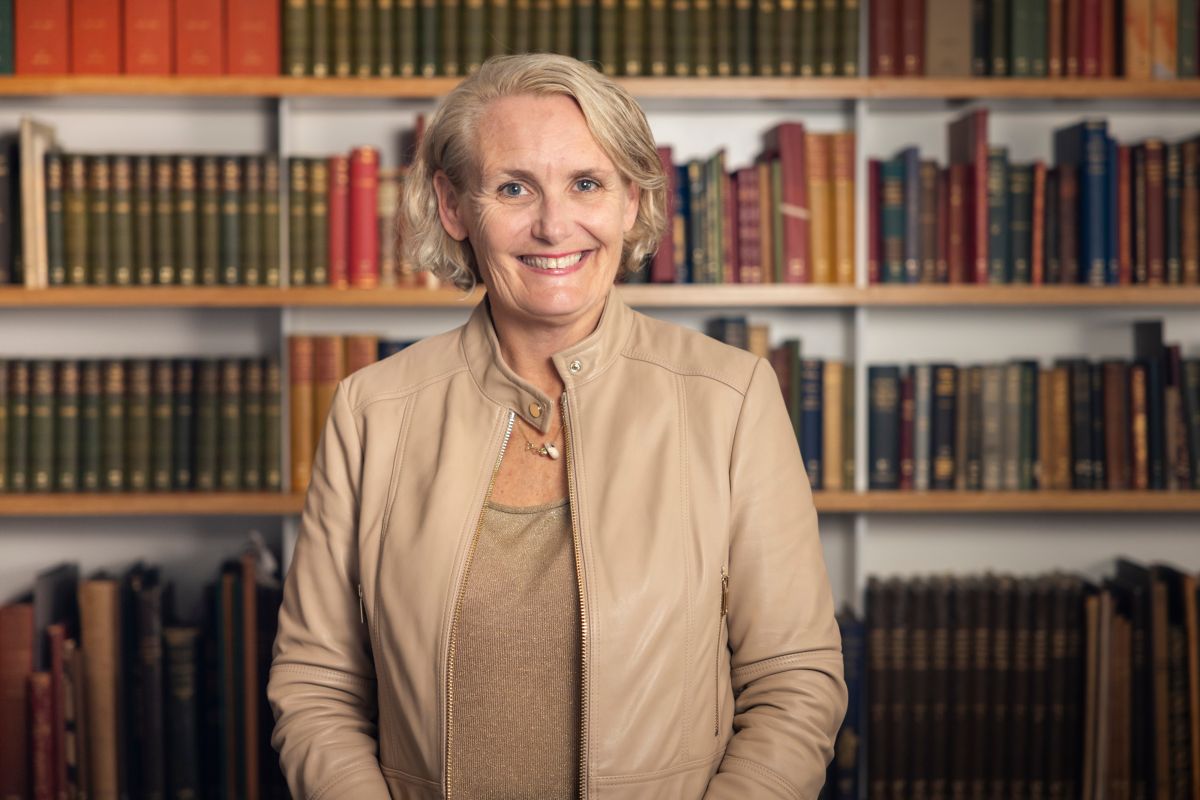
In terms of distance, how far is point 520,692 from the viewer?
1.38 metres

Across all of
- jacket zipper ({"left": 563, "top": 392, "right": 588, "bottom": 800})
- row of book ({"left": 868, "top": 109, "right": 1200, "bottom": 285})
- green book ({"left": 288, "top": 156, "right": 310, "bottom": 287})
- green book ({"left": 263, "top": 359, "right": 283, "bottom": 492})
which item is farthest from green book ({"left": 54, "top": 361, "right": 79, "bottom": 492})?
row of book ({"left": 868, "top": 109, "right": 1200, "bottom": 285})

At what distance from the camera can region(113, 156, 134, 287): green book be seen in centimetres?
262

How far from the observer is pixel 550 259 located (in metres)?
1.47

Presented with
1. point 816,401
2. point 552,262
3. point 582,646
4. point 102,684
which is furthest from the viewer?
point 816,401

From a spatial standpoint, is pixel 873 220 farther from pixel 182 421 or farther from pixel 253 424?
pixel 182 421

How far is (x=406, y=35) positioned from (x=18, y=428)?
129 centimetres

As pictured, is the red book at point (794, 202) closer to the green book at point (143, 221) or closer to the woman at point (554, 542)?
the woman at point (554, 542)

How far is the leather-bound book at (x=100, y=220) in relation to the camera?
2.61m

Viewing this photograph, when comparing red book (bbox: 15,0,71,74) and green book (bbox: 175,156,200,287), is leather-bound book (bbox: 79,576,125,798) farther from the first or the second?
red book (bbox: 15,0,71,74)

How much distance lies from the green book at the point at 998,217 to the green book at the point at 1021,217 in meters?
0.01

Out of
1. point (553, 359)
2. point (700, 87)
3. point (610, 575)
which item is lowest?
point (610, 575)

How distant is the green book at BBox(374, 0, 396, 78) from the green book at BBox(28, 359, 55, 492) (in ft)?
3.52

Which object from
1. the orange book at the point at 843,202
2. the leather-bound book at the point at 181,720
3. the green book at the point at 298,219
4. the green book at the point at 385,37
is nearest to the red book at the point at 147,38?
the green book at the point at 298,219

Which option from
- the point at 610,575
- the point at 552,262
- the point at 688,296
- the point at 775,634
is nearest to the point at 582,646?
the point at 610,575
